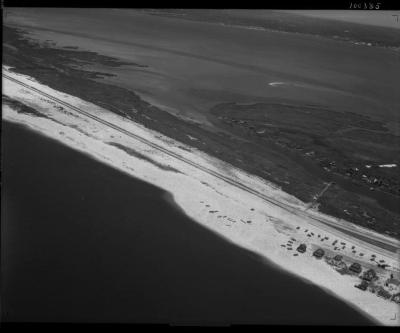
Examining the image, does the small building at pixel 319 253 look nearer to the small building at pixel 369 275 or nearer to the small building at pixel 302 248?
the small building at pixel 302 248

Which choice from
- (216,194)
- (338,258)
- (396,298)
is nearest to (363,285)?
(396,298)

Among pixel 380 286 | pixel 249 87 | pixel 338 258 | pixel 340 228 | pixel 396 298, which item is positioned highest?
pixel 249 87

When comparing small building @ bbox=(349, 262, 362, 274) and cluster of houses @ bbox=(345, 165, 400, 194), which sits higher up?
cluster of houses @ bbox=(345, 165, 400, 194)

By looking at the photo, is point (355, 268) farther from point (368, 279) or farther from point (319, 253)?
point (319, 253)

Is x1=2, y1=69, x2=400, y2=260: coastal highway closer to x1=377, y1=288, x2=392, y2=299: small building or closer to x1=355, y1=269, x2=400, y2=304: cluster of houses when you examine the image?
x1=355, y1=269, x2=400, y2=304: cluster of houses

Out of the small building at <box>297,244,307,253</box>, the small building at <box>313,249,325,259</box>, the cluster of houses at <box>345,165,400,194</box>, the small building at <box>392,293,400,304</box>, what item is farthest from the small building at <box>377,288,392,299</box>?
the cluster of houses at <box>345,165,400,194</box>
